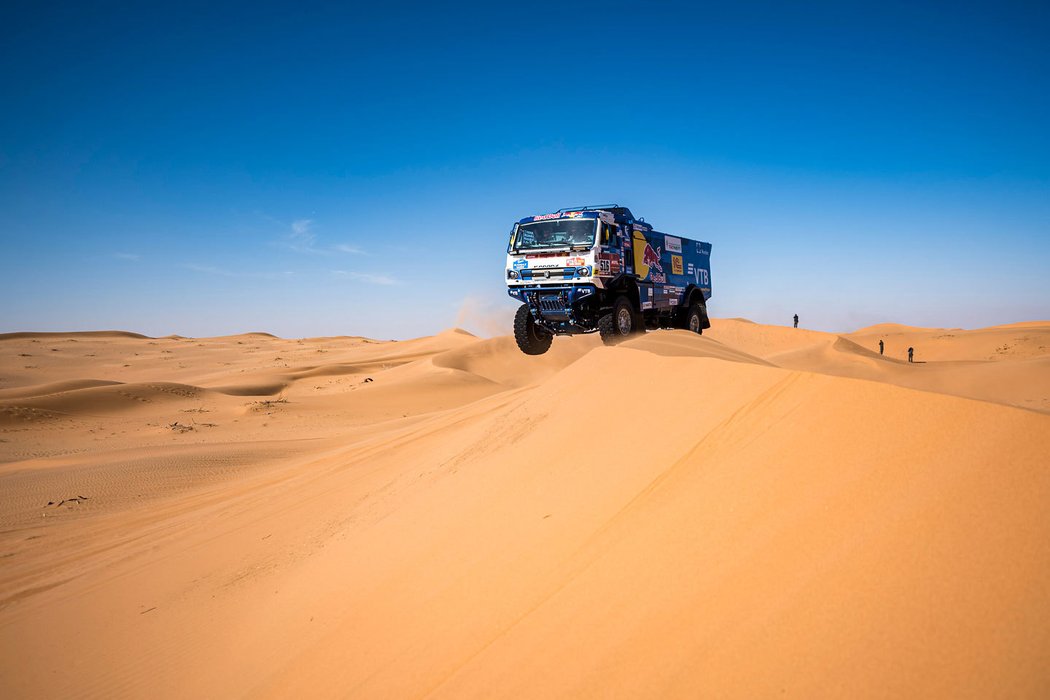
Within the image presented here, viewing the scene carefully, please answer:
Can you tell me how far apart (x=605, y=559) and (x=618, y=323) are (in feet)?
27.1

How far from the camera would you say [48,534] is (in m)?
7.91

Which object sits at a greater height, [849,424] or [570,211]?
[570,211]

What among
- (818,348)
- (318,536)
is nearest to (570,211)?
(318,536)

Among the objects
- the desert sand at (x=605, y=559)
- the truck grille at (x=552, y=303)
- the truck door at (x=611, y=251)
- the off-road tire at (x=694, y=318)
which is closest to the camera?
the desert sand at (x=605, y=559)

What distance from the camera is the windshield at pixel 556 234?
11.1 metres

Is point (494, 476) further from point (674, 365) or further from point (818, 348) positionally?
point (818, 348)

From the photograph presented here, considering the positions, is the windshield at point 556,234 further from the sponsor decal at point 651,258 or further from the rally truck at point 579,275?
the sponsor decal at point 651,258

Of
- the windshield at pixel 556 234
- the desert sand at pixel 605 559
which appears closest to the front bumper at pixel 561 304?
the windshield at pixel 556 234

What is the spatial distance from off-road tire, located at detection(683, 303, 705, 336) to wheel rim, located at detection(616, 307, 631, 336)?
3722mm

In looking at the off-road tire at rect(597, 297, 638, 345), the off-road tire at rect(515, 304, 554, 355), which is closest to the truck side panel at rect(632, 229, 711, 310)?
the off-road tire at rect(597, 297, 638, 345)

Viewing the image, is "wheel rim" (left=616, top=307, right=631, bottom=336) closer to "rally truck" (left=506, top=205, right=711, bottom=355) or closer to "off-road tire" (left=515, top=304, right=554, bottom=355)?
"rally truck" (left=506, top=205, right=711, bottom=355)

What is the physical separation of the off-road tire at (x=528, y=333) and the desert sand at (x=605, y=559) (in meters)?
3.35

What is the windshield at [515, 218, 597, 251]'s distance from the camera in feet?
36.4

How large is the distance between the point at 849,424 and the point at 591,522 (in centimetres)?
157
